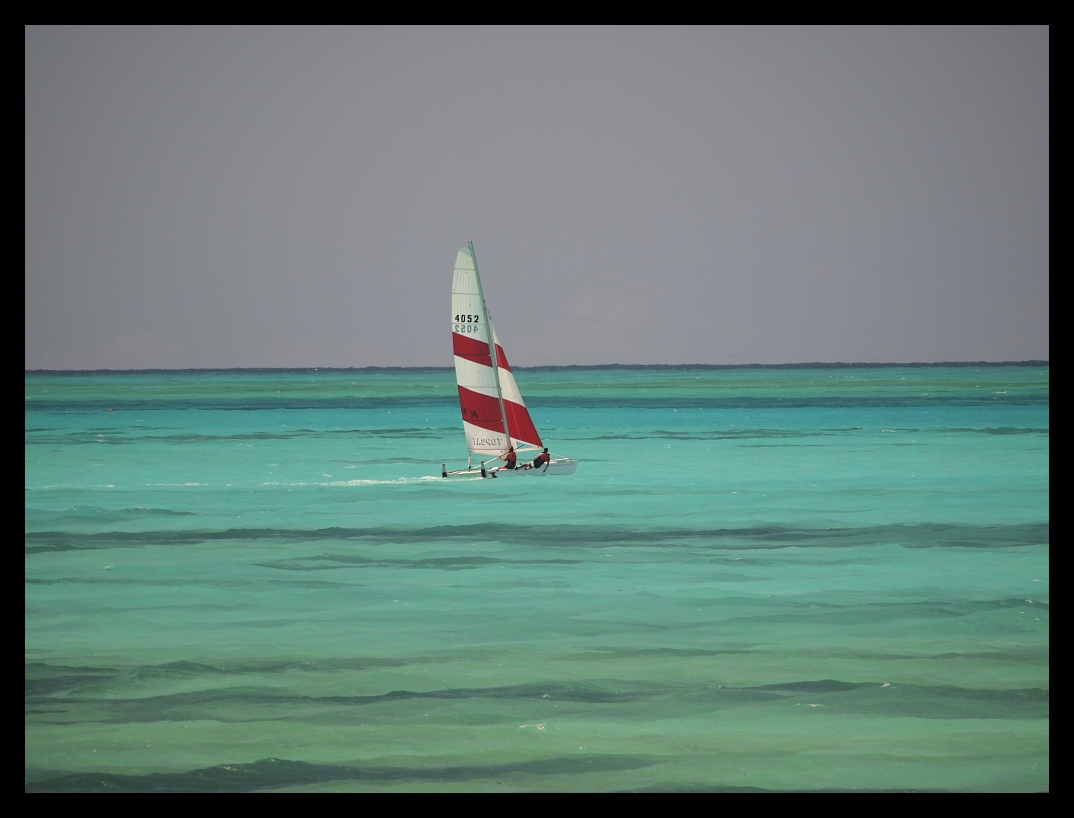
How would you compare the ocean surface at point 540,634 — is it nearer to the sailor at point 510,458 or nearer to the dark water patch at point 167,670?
the dark water patch at point 167,670

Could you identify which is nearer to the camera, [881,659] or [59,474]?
[881,659]

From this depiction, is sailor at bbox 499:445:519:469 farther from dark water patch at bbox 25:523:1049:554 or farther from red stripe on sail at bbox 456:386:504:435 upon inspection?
dark water patch at bbox 25:523:1049:554

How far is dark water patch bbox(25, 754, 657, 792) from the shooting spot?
779cm

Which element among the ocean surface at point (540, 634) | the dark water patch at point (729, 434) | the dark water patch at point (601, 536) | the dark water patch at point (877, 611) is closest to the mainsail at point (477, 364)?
the ocean surface at point (540, 634)

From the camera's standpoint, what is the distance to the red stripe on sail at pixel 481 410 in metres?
26.8

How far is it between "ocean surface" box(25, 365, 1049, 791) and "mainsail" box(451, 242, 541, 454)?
169cm

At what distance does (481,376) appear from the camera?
26.7 meters

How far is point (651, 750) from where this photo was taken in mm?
8273

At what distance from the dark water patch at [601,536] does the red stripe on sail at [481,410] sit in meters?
7.76

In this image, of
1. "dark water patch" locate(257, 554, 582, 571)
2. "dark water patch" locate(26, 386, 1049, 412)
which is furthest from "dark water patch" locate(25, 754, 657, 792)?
"dark water patch" locate(26, 386, 1049, 412)

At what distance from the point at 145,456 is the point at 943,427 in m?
29.0

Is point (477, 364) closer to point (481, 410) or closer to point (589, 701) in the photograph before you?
point (481, 410)

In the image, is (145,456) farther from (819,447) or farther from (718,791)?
(718,791)

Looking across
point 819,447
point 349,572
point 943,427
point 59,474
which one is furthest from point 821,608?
point 943,427
